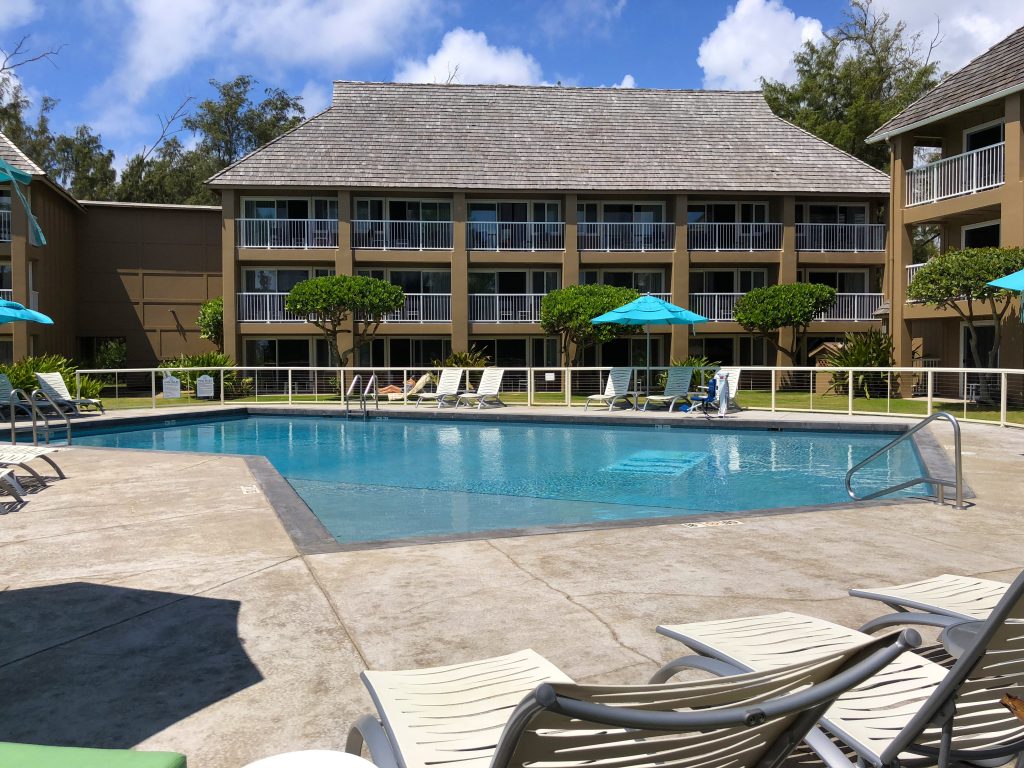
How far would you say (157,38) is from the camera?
56125mm

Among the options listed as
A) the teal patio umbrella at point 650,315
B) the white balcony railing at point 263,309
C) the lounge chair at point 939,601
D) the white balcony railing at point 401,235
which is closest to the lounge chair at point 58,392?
the teal patio umbrella at point 650,315

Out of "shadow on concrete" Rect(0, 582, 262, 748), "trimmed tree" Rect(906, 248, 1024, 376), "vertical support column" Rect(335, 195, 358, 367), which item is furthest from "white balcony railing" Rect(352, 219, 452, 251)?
"shadow on concrete" Rect(0, 582, 262, 748)

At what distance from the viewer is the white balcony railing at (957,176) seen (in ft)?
71.1

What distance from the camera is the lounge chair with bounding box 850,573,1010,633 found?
3.18m

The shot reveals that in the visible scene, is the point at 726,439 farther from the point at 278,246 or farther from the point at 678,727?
the point at 278,246

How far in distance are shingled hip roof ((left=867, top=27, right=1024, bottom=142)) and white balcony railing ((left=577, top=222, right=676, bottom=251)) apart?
793 cm

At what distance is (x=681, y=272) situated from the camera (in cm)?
3103

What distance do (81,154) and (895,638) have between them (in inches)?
2085

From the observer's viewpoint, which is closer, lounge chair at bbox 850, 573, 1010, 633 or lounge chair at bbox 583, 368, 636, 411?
lounge chair at bbox 850, 573, 1010, 633

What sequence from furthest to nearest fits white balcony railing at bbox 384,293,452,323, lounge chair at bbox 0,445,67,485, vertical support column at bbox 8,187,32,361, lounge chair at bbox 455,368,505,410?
white balcony railing at bbox 384,293,452,323 → vertical support column at bbox 8,187,32,361 → lounge chair at bbox 455,368,505,410 → lounge chair at bbox 0,445,67,485

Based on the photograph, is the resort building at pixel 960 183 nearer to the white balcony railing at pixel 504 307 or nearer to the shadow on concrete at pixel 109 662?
the white balcony railing at pixel 504 307

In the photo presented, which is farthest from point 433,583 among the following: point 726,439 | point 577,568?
point 726,439

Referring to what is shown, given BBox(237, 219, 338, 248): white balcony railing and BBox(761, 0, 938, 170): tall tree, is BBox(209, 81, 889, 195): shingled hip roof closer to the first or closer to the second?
BBox(237, 219, 338, 248): white balcony railing

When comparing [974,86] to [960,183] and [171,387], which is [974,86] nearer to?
[960,183]
